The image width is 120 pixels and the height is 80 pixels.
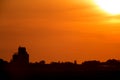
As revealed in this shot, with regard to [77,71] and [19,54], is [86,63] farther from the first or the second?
[77,71]

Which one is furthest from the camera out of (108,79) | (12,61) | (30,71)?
(12,61)

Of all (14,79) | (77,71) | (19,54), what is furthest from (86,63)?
(14,79)

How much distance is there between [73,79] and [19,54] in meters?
35.7

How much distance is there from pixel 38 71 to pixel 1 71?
22.2 ft

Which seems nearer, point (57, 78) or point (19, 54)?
point (57, 78)

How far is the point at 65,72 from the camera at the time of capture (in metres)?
104

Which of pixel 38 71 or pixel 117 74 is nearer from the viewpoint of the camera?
pixel 117 74

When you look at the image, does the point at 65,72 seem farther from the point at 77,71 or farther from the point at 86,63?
the point at 86,63

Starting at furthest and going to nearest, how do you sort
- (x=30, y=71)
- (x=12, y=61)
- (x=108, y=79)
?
(x=12, y=61) < (x=30, y=71) < (x=108, y=79)

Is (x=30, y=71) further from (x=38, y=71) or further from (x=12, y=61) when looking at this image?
(x=12, y=61)

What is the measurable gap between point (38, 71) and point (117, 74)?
15.6m

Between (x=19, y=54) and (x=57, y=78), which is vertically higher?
(x=19, y=54)

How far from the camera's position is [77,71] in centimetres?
10575

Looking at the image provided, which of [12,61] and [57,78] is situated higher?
[12,61]
